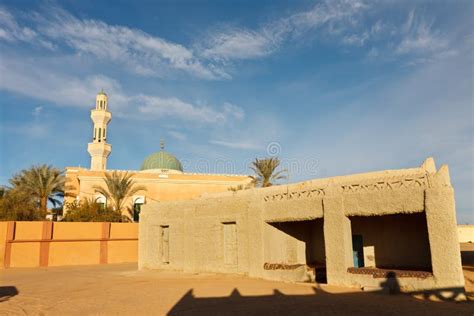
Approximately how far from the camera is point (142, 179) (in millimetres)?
35406

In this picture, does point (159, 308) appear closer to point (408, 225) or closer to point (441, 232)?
point (441, 232)

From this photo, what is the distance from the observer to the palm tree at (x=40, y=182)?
2934cm

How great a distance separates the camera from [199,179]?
1471 inches

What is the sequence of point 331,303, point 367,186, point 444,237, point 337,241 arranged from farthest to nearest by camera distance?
point 337,241, point 367,186, point 444,237, point 331,303

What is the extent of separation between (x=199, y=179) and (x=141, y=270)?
19.5 m

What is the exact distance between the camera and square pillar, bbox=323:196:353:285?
38.9 ft

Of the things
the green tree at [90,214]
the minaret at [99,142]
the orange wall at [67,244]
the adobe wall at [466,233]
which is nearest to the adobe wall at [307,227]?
the orange wall at [67,244]

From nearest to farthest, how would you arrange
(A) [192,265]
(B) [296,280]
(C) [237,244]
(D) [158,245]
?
(B) [296,280]
(C) [237,244]
(A) [192,265]
(D) [158,245]

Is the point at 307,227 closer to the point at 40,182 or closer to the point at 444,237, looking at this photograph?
the point at 444,237

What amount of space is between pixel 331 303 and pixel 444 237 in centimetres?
341

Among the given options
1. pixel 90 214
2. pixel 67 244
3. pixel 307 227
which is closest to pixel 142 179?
pixel 90 214

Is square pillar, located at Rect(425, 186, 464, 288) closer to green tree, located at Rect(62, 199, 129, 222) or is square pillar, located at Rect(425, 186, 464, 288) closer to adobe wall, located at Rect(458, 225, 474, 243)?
green tree, located at Rect(62, 199, 129, 222)

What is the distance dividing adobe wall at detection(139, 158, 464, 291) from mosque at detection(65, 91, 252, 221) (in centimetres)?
1677

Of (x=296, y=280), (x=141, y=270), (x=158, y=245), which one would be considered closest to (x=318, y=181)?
(x=296, y=280)
